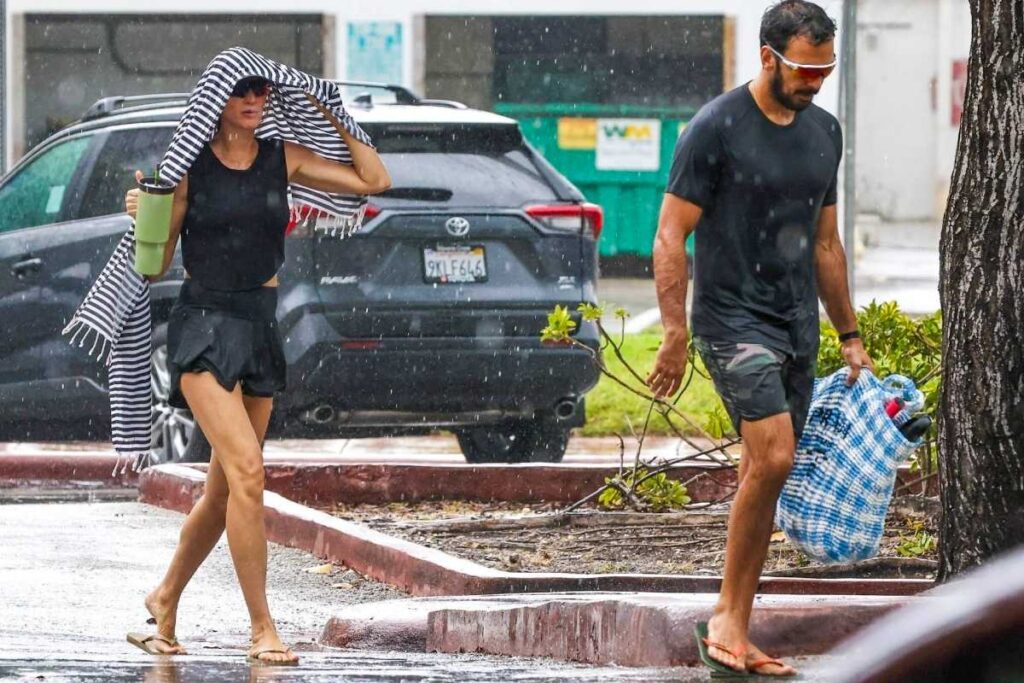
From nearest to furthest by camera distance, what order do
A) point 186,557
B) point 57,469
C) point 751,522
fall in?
point 751,522 → point 186,557 → point 57,469

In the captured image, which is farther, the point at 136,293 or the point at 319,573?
the point at 319,573

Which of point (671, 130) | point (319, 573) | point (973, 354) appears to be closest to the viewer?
point (973, 354)

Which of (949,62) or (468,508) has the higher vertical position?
(949,62)

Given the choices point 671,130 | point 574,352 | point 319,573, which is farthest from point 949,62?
point 319,573

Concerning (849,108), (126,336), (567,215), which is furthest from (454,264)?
(849,108)

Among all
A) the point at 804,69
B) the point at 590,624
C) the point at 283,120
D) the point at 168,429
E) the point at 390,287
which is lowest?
the point at 168,429

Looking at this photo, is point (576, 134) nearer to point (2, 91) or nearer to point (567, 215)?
point (2, 91)

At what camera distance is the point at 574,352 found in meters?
10.2

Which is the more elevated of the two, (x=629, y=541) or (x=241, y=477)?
(x=241, y=477)

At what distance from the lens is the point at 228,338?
5680mm

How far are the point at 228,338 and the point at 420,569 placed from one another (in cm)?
160

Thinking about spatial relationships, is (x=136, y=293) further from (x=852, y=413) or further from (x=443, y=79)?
(x=443, y=79)

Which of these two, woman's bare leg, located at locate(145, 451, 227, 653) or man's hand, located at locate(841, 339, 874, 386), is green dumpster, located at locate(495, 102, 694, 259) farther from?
man's hand, located at locate(841, 339, 874, 386)

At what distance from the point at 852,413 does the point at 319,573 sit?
2545mm
